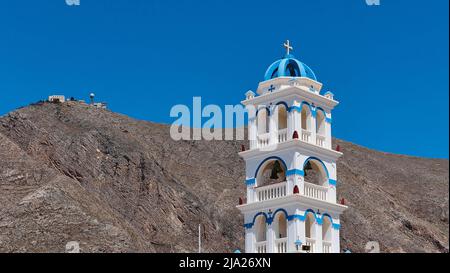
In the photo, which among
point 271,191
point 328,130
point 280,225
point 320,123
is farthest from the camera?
point 320,123

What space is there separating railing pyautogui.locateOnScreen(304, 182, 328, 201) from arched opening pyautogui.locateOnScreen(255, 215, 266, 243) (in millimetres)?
1874

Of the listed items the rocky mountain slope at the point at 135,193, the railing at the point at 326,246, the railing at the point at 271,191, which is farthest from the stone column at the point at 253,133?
the rocky mountain slope at the point at 135,193

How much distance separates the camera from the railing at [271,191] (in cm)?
3228

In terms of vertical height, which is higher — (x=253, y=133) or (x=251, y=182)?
(x=253, y=133)

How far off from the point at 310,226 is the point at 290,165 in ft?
7.81

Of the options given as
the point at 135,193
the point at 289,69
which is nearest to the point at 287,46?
the point at 289,69

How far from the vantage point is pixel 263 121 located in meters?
33.9

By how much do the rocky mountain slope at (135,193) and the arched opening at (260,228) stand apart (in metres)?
49.8

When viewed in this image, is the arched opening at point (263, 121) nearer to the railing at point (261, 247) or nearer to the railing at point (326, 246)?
the railing at point (261, 247)

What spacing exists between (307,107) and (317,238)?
4915 millimetres

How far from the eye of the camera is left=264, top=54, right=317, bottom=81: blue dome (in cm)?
3375

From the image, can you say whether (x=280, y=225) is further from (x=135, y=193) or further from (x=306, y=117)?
(x=135, y=193)
